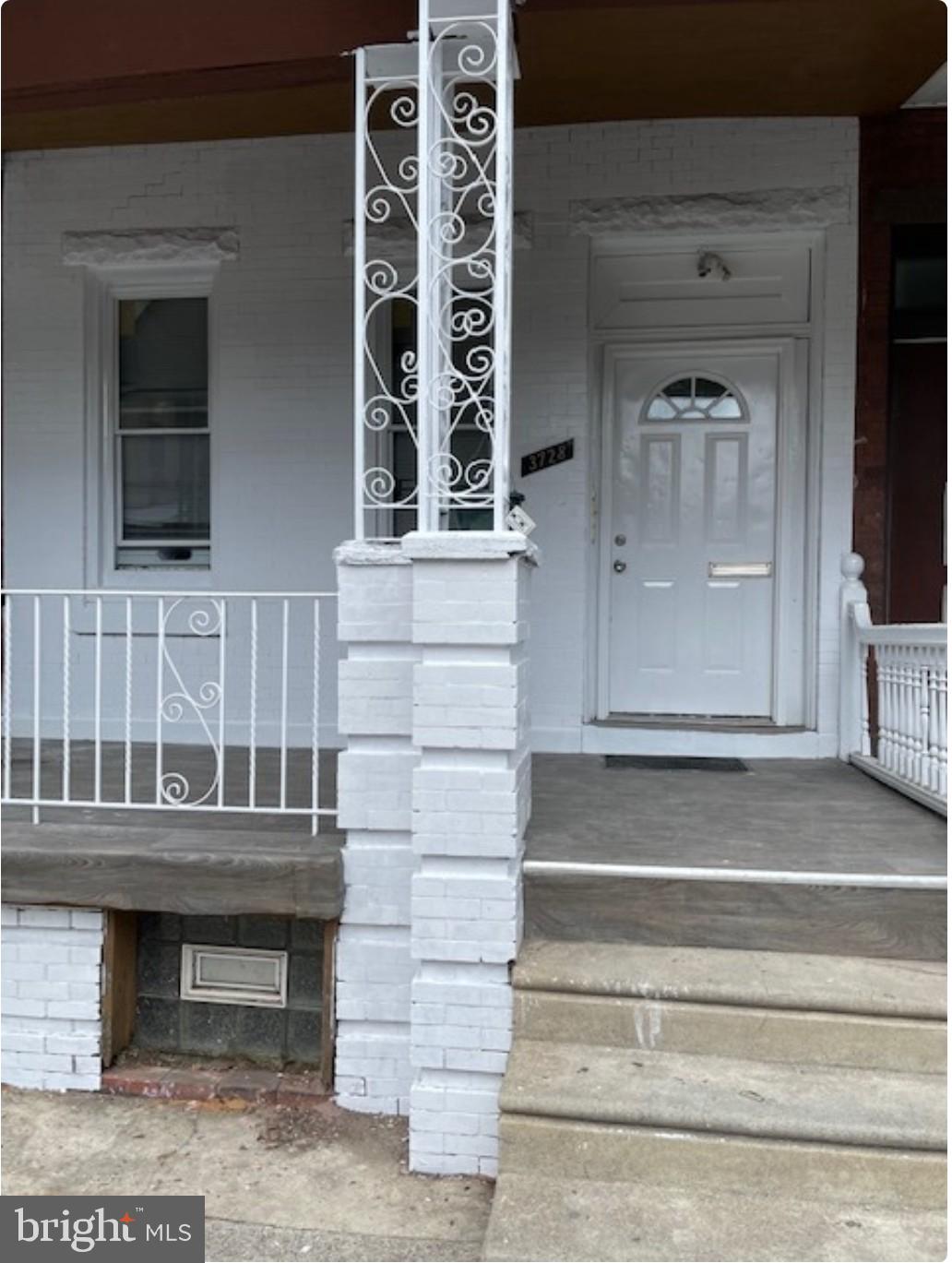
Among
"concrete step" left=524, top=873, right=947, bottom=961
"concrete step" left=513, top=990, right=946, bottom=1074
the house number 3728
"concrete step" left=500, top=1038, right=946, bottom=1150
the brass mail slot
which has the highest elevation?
the house number 3728

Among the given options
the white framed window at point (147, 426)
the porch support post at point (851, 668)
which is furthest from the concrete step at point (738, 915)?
the white framed window at point (147, 426)

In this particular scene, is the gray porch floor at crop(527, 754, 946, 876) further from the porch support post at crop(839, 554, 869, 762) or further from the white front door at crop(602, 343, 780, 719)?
the white front door at crop(602, 343, 780, 719)

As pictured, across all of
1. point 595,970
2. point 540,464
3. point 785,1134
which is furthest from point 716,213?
point 785,1134

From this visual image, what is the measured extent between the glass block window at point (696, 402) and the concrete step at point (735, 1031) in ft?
10.8

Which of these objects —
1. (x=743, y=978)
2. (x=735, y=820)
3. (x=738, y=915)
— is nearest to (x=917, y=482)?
(x=735, y=820)

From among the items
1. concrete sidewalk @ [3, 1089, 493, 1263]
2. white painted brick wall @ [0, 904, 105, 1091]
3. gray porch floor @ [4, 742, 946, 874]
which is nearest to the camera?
concrete sidewalk @ [3, 1089, 493, 1263]

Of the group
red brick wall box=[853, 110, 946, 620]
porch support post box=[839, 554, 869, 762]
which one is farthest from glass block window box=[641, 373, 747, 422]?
porch support post box=[839, 554, 869, 762]

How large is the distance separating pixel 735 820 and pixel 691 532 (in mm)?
1967

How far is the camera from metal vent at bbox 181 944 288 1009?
11.3 feet

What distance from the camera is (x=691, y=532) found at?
5223 mm

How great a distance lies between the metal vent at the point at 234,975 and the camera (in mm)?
3445

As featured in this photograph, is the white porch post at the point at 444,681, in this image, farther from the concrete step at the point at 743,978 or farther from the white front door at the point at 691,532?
the white front door at the point at 691,532

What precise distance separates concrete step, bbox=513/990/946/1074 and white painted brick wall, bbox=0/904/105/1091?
5.06 ft

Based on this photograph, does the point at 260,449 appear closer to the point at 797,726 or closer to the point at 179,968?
the point at 179,968
